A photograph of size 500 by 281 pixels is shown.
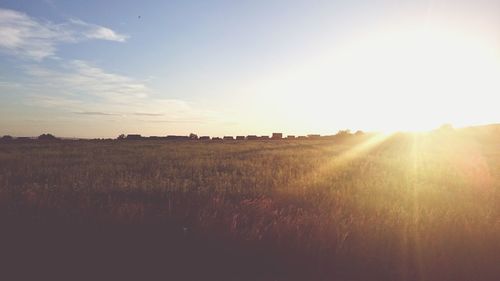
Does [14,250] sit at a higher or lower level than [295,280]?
higher

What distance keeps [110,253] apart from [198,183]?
6.35m

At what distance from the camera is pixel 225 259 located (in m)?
3.98

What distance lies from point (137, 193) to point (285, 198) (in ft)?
9.70

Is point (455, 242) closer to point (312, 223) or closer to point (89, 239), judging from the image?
point (312, 223)

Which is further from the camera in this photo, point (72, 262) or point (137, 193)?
point (137, 193)

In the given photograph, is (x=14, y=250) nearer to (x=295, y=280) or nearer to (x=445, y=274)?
(x=295, y=280)

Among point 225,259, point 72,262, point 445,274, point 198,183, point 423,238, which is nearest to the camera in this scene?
point 72,262

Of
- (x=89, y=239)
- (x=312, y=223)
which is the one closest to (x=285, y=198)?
(x=312, y=223)

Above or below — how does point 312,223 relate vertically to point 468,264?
above

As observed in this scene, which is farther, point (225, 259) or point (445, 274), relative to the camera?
point (445, 274)

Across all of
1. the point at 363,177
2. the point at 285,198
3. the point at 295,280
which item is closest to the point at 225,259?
the point at 295,280

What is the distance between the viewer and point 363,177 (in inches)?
468

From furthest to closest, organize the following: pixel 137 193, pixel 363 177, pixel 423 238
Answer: pixel 363 177 → pixel 137 193 → pixel 423 238

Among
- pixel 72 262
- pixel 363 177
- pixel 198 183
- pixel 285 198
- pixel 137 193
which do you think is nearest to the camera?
pixel 72 262
